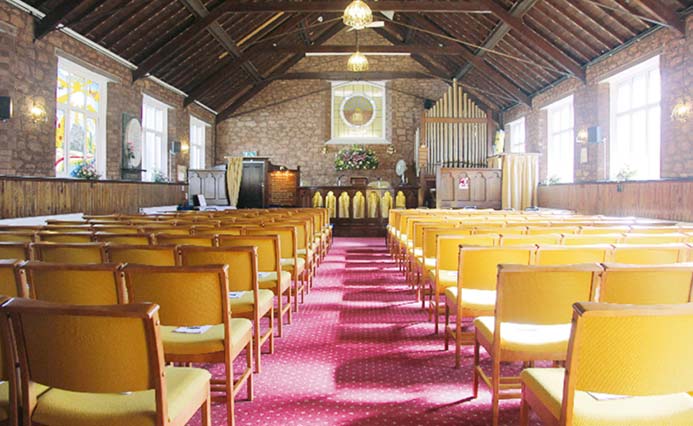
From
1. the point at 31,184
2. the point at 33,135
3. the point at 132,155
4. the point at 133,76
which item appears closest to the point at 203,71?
the point at 133,76

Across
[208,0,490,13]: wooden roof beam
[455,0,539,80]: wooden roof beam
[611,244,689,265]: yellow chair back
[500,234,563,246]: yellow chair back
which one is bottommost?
[611,244,689,265]: yellow chair back

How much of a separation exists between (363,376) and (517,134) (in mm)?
14910

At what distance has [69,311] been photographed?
4.19ft

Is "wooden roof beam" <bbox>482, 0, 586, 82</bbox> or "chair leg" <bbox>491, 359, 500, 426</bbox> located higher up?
"wooden roof beam" <bbox>482, 0, 586, 82</bbox>

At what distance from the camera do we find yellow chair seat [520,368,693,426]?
144cm

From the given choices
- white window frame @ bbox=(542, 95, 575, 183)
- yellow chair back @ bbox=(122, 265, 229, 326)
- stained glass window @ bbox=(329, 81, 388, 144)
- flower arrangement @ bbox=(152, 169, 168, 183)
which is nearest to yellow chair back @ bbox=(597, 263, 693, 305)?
yellow chair back @ bbox=(122, 265, 229, 326)

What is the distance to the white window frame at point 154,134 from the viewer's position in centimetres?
1283

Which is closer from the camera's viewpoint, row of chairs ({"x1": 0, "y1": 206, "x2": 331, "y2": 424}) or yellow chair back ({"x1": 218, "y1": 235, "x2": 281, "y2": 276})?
row of chairs ({"x1": 0, "y1": 206, "x2": 331, "y2": 424})

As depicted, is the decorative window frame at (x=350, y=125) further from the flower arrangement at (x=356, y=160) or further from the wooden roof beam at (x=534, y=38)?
the wooden roof beam at (x=534, y=38)

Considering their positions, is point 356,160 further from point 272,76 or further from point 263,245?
point 263,245

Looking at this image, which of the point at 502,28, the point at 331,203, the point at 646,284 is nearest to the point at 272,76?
the point at 331,203

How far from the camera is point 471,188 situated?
37.6 ft

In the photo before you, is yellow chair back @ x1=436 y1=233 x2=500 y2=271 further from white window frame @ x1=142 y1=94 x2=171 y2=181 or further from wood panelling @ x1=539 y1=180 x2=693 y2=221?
white window frame @ x1=142 y1=94 x2=171 y2=181

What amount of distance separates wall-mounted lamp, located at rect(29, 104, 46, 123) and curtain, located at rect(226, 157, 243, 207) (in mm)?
6976
